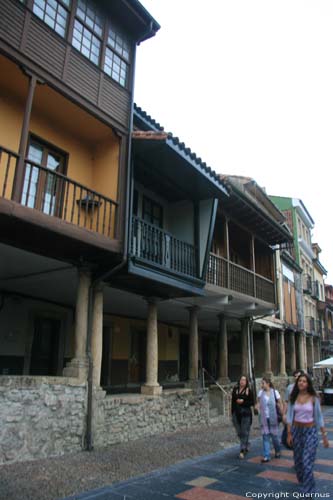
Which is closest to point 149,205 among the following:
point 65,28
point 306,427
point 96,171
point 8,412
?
point 96,171

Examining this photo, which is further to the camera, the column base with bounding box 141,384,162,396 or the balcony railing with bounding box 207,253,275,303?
the balcony railing with bounding box 207,253,275,303

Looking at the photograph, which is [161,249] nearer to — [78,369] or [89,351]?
[89,351]

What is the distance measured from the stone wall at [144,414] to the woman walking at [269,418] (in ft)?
9.57

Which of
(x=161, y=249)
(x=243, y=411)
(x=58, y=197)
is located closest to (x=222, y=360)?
Answer: (x=161, y=249)

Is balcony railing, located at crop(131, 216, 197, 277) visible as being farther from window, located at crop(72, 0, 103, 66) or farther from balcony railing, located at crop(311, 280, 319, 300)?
balcony railing, located at crop(311, 280, 319, 300)

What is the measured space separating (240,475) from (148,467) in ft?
5.07

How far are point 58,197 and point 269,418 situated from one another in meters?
5.99

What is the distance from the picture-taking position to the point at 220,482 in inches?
247

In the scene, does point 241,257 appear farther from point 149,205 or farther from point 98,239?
point 98,239

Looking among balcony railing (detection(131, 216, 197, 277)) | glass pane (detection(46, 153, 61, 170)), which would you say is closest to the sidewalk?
balcony railing (detection(131, 216, 197, 277))

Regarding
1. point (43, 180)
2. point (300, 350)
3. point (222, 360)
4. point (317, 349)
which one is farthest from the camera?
point (317, 349)

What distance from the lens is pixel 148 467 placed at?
7082 mm

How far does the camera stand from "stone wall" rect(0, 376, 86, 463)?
6789 mm

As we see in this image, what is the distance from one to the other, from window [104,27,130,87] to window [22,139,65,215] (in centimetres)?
232
